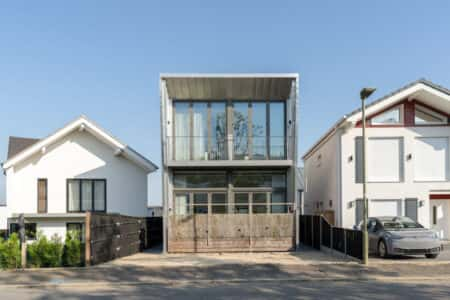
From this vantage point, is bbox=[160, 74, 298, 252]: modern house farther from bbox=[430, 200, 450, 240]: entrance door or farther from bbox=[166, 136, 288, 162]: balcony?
bbox=[430, 200, 450, 240]: entrance door

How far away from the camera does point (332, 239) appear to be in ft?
56.1

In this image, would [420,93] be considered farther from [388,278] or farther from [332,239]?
[388,278]

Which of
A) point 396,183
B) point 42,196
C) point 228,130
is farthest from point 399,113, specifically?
point 42,196

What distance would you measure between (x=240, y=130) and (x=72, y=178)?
30.8ft

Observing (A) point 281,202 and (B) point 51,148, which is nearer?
(A) point 281,202

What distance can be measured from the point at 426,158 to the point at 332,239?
762 centimetres

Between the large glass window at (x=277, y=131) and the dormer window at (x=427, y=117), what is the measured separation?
22.0 ft

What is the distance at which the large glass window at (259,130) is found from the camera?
19.5 metres

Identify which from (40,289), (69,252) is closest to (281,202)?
(69,252)

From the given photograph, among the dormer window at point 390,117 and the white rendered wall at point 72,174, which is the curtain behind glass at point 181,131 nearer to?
the white rendered wall at point 72,174

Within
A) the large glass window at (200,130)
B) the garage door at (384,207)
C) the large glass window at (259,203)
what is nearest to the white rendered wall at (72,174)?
the large glass window at (200,130)

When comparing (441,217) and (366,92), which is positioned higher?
(366,92)

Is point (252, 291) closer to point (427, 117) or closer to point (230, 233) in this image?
point (230, 233)

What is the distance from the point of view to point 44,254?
1403cm
